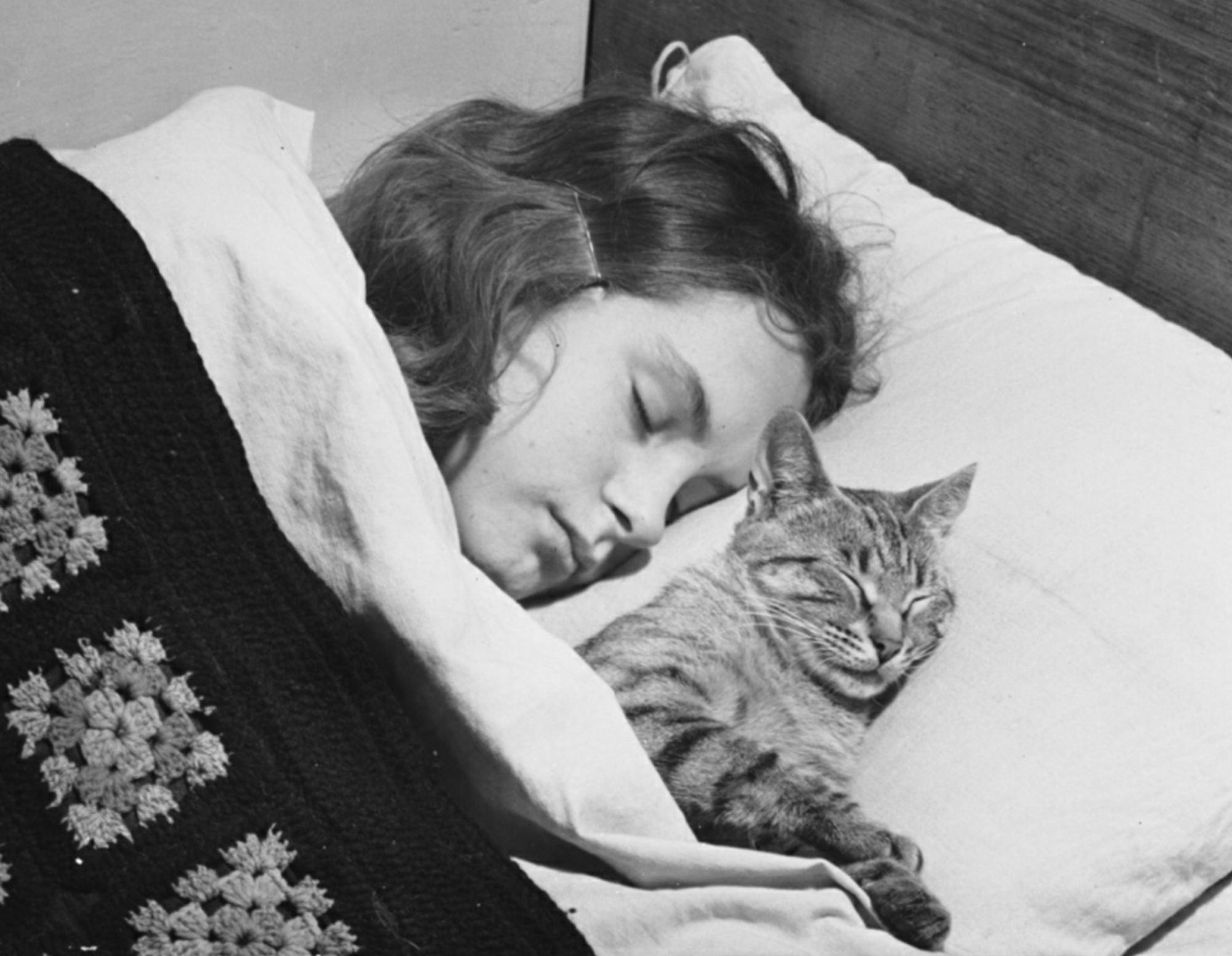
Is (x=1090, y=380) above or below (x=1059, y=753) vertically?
above

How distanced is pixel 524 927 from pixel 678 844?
0.14m

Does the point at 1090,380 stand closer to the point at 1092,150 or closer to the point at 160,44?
the point at 1092,150

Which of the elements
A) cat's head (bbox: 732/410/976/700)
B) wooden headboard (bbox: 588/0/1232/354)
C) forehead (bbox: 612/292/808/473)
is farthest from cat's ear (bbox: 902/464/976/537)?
wooden headboard (bbox: 588/0/1232/354)

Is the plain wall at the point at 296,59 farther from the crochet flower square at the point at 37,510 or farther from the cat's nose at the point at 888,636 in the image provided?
the cat's nose at the point at 888,636

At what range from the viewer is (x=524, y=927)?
39.8 inches

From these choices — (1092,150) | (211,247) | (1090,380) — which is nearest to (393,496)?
(211,247)

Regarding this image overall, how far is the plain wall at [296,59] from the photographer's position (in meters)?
1.75

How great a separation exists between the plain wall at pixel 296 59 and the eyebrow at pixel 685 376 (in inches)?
32.1

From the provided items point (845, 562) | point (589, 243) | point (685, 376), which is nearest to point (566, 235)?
point (589, 243)

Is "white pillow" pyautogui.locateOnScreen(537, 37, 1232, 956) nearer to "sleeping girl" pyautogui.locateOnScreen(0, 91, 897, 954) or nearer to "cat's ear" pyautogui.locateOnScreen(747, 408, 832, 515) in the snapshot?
"cat's ear" pyautogui.locateOnScreen(747, 408, 832, 515)

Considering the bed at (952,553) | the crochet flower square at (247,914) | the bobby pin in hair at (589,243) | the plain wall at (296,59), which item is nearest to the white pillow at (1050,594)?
the bed at (952,553)

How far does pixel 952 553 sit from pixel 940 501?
0.06m

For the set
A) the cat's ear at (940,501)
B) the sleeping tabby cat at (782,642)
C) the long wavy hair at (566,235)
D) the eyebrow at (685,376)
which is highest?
the long wavy hair at (566,235)

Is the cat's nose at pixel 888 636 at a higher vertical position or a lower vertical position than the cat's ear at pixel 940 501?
lower
